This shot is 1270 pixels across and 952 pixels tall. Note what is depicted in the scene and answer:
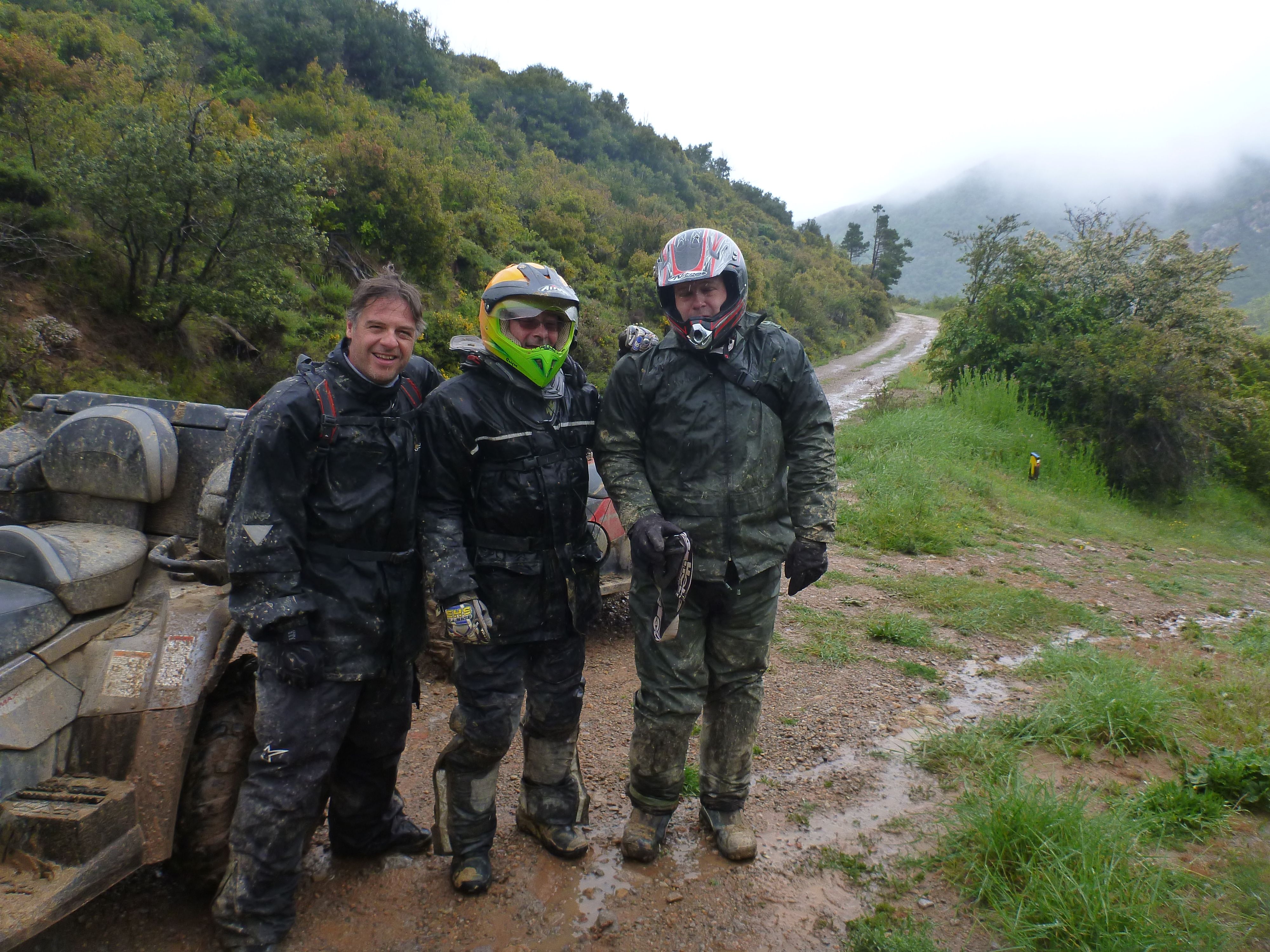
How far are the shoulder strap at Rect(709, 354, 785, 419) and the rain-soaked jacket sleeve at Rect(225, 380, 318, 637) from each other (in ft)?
4.65

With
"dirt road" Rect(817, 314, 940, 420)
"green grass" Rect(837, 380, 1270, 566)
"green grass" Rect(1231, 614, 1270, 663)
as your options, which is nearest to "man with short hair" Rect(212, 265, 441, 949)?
"green grass" Rect(1231, 614, 1270, 663)

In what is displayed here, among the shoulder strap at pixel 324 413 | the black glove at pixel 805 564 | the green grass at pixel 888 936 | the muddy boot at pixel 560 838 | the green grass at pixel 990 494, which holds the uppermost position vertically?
the shoulder strap at pixel 324 413

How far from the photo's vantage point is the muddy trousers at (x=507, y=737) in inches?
99.7

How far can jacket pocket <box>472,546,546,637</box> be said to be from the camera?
2.53 metres

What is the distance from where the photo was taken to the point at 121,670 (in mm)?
2271

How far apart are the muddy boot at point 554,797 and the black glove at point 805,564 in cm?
103

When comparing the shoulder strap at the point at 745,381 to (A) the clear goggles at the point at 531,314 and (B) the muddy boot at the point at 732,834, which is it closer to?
(A) the clear goggles at the point at 531,314

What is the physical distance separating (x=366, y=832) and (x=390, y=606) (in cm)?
95

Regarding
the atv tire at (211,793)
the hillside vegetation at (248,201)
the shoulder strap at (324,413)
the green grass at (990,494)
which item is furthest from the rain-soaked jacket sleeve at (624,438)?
the hillside vegetation at (248,201)

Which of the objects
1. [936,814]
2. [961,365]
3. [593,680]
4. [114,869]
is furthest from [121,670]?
[961,365]

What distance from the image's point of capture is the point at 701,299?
A: 108 inches

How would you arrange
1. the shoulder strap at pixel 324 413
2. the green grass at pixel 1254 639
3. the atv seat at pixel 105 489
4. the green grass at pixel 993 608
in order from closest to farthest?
the shoulder strap at pixel 324 413, the atv seat at pixel 105 489, the green grass at pixel 1254 639, the green grass at pixel 993 608

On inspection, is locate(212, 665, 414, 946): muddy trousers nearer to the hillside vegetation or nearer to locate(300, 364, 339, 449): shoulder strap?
locate(300, 364, 339, 449): shoulder strap

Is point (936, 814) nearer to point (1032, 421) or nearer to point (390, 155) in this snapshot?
point (1032, 421)
